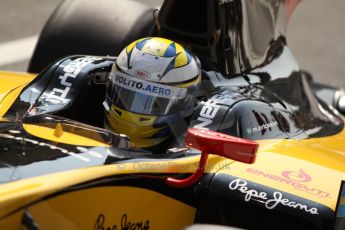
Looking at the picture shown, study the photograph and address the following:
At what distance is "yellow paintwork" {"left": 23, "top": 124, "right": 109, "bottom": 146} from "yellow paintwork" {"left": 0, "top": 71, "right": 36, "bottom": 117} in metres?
0.38

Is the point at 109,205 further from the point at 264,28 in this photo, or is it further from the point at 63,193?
the point at 264,28

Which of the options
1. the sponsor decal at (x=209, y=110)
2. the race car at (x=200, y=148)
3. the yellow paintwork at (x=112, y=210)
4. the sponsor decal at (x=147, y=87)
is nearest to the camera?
the yellow paintwork at (x=112, y=210)

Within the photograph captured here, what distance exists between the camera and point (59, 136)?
3.35 m

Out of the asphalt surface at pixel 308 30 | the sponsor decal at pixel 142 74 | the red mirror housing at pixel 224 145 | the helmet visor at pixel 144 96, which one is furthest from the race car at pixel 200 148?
the asphalt surface at pixel 308 30

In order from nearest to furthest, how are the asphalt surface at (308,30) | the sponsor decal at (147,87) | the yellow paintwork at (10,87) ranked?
the sponsor decal at (147,87) → the yellow paintwork at (10,87) → the asphalt surface at (308,30)

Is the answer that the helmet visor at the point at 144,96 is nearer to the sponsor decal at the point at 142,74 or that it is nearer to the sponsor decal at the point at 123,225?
the sponsor decal at the point at 142,74

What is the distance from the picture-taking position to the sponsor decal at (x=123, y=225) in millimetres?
3088

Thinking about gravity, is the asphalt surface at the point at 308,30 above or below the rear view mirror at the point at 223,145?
below

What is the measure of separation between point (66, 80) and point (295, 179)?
1.16 meters

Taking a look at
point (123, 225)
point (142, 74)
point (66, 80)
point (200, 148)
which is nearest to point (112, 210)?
point (123, 225)

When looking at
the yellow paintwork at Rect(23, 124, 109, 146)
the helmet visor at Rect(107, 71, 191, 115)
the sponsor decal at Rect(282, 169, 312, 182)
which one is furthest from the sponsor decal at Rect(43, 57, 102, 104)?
the sponsor decal at Rect(282, 169, 312, 182)

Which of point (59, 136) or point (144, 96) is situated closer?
point (59, 136)

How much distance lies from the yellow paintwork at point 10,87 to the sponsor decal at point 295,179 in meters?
1.12

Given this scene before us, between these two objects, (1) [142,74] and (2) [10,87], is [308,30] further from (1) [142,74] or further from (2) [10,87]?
(1) [142,74]
